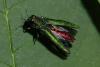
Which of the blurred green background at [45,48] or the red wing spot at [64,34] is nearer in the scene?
the blurred green background at [45,48]

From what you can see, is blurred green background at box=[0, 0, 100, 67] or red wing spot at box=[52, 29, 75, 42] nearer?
blurred green background at box=[0, 0, 100, 67]

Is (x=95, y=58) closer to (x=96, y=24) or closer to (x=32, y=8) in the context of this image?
(x=96, y=24)

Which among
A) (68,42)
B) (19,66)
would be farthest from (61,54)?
(19,66)
